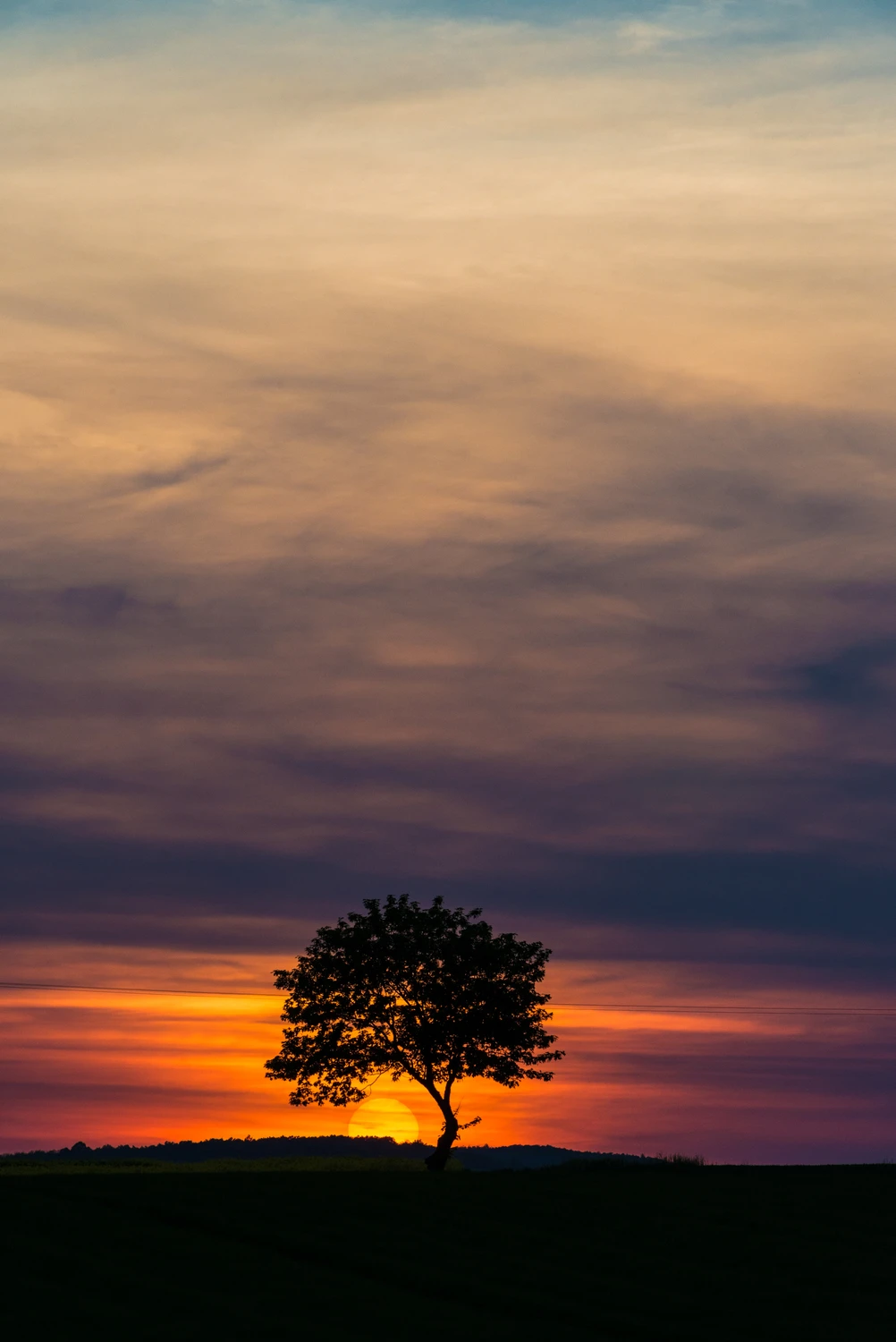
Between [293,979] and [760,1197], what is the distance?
99.2ft

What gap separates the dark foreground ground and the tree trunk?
16535mm

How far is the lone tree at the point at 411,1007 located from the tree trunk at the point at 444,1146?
1.90 meters

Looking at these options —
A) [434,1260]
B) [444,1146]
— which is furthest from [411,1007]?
[434,1260]

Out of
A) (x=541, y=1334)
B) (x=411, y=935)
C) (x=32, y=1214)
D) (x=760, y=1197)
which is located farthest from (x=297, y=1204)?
(x=411, y=935)

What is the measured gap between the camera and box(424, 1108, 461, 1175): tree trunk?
77938 mm

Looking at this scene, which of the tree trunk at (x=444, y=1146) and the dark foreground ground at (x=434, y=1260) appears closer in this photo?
the dark foreground ground at (x=434, y=1260)

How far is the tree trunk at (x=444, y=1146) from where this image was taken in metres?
77.9

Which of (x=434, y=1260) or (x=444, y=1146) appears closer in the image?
(x=434, y=1260)

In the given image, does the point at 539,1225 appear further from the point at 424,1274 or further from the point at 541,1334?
the point at 541,1334

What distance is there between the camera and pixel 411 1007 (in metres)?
82.1

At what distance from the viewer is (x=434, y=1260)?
44.5 metres

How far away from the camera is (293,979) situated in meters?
83.0

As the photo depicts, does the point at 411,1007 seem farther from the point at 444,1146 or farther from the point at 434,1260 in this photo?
the point at 434,1260

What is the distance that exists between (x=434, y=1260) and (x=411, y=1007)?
124 feet
